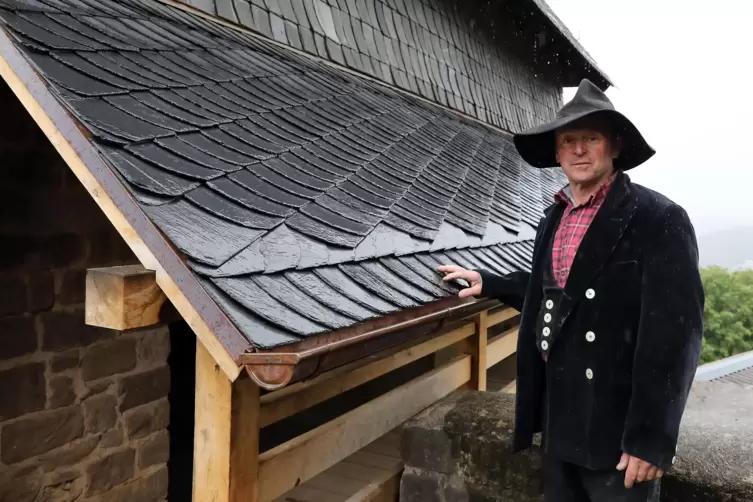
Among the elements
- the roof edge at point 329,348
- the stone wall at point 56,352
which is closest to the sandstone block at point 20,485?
the stone wall at point 56,352

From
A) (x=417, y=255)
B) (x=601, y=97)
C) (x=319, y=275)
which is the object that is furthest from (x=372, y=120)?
(x=319, y=275)

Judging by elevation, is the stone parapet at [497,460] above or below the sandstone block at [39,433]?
above

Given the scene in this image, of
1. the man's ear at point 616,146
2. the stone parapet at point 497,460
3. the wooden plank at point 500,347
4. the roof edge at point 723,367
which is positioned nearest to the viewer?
the man's ear at point 616,146

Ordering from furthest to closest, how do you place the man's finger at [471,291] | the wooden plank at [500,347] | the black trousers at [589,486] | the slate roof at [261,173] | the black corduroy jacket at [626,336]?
the wooden plank at [500,347] → the man's finger at [471,291] → the black trousers at [589,486] → the black corduroy jacket at [626,336] → the slate roof at [261,173]

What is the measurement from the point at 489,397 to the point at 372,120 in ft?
7.03

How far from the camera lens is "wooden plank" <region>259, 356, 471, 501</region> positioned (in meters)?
2.29

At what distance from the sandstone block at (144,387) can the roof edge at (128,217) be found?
2263 mm

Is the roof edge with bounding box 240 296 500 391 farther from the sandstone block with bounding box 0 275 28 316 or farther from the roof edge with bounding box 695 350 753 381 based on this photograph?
the roof edge with bounding box 695 350 753 381

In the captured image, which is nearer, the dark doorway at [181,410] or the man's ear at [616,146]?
the man's ear at [616,146]

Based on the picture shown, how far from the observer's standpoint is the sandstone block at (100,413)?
3.49 meters

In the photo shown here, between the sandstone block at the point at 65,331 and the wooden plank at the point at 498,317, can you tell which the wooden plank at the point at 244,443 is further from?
the wooden plank at the point at 498,317

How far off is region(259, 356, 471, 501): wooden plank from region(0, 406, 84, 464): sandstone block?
1.57 meters

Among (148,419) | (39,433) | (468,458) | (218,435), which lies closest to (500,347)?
(468,458)

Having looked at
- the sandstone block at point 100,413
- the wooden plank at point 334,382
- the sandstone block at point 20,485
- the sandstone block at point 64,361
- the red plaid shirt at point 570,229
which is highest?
the red plaid shirt at point 570,229
